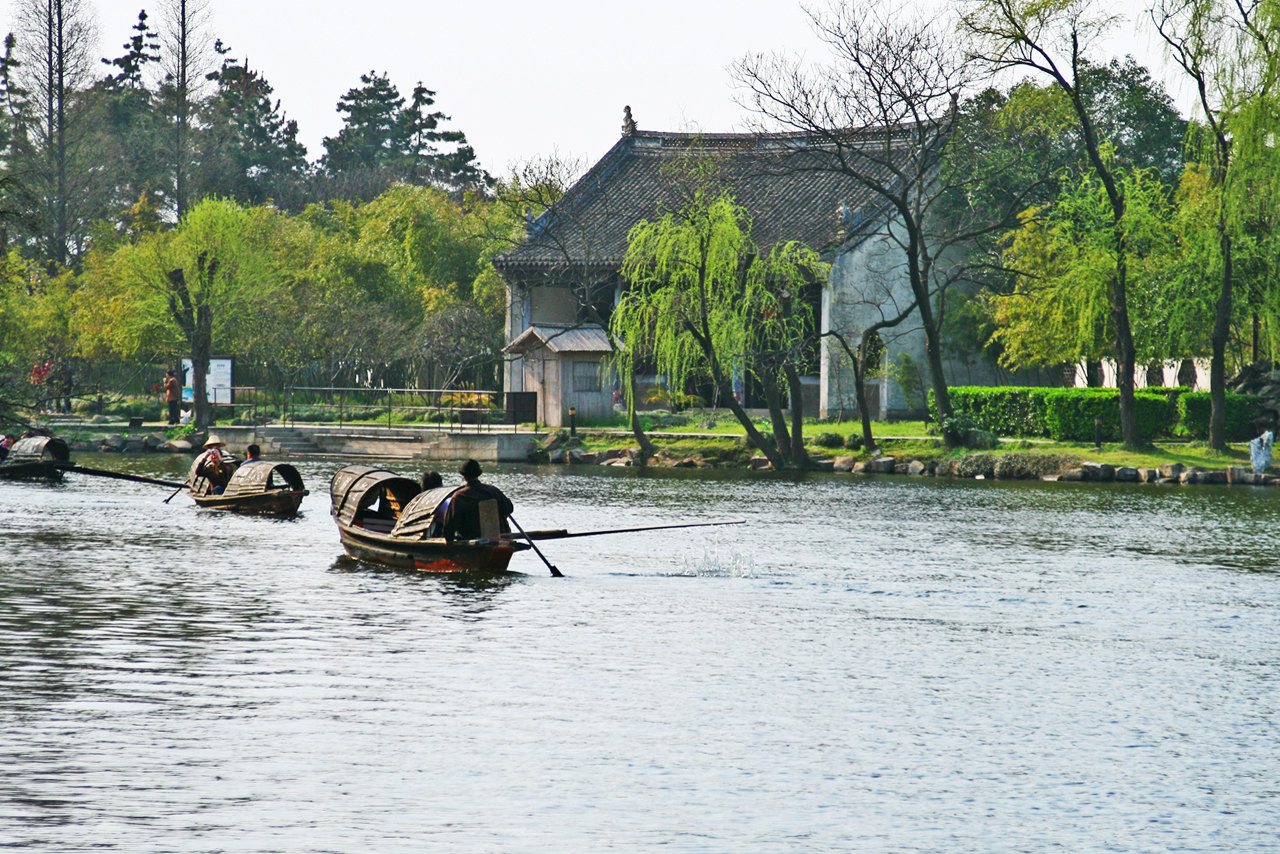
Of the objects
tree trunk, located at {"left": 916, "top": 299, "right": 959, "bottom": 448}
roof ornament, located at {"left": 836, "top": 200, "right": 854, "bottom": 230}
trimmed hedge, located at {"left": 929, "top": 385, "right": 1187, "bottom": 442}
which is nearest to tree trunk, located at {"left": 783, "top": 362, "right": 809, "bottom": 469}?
tree trunk, located at {"left": 916, "top": 299, "right": 959, "bottom": 448}

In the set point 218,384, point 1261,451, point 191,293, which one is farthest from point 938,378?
point 191,293

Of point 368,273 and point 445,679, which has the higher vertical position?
point 368,273

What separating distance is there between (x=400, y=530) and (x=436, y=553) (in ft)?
2.72

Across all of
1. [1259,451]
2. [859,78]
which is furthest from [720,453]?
[1259,451]

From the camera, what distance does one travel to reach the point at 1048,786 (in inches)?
407

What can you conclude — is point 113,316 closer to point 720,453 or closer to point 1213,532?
point 720,453

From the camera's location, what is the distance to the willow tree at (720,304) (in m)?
40.8

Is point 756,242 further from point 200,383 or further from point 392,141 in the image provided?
point 392,141

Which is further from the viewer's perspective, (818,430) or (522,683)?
(818,430)

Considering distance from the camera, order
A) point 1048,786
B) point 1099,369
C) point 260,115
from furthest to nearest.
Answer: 1. point 260,115
2. point 1099,369
3. point 1048,786

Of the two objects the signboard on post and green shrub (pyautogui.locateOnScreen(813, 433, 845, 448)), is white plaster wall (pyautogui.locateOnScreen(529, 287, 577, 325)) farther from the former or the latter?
green shrub (pyautogui.locateOnScreen(813, 433, 845, 448))

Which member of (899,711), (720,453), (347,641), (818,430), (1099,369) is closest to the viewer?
(899,711)

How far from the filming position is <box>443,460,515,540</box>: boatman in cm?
1956

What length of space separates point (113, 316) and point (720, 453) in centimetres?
2607
